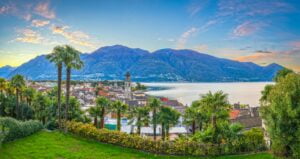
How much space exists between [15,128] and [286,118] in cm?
2375

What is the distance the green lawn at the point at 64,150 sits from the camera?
20.3m

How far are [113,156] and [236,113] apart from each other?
53639mm

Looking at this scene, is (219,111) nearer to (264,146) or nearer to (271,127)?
(264,146)

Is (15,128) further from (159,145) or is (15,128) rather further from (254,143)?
(254,143)

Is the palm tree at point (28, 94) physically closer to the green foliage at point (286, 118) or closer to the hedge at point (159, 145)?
the hedge at point (159, 145)

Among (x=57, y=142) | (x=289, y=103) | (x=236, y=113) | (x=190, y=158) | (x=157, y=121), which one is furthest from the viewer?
(x=236, y=113)

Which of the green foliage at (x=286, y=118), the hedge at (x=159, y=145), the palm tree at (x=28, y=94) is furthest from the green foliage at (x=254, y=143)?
the palm tree at (x=28, y=94)

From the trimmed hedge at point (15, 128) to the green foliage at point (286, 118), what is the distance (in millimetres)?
21535

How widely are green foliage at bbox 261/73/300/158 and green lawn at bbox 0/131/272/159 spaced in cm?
437

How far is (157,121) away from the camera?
42875mm

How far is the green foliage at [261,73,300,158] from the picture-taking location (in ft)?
51.3

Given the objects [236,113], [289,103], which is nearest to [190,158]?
[289,103]

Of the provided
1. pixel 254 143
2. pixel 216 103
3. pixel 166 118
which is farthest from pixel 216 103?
pixel 166 118

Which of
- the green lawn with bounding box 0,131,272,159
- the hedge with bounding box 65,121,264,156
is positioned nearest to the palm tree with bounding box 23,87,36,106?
the green lawn with bounding box 0,131,272,159
